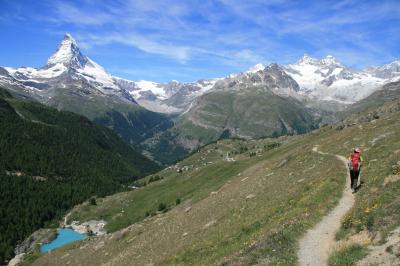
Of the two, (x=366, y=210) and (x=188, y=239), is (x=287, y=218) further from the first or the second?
(x=188, y=239)

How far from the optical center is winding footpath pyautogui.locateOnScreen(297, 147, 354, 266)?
1256 inches

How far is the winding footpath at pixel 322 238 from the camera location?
3190 centimetres

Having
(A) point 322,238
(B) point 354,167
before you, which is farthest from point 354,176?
(A) point 322,238

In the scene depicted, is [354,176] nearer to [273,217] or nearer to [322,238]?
[273,217]

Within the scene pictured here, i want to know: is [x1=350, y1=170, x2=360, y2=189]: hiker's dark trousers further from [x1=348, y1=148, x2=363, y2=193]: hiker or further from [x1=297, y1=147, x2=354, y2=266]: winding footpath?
[x1=297, y1=147, x2=354, y2=266]: winding footpath

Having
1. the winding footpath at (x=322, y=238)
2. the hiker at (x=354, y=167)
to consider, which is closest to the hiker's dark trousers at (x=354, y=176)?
the hiker at (x=354, y=167)

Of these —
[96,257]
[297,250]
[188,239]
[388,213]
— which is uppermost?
[388,213]

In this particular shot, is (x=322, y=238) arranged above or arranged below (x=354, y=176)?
below

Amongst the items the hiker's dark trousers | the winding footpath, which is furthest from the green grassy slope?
the hiker's dark trousers

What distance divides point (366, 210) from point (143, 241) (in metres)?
48.4

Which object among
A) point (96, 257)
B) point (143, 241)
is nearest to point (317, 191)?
point (143, 241)

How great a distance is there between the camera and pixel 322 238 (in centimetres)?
3616

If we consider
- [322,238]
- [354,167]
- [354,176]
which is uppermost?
[354,167]

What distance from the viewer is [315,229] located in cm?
3838
